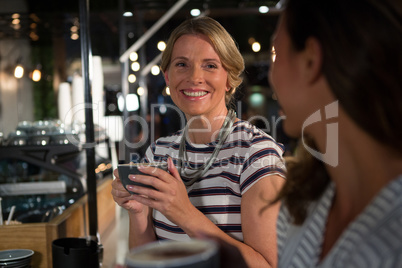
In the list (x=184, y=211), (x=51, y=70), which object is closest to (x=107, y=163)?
(x=184, y=211)

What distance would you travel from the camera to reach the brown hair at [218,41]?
66.6 inches

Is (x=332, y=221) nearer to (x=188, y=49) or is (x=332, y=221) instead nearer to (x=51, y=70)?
(x=188, y=49)

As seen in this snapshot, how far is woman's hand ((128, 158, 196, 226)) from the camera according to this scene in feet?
4.31

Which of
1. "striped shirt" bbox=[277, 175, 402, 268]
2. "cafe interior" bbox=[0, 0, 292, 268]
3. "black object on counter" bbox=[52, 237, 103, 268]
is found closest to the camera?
"striped shirt" bbox=[277, 175, 402, 268]

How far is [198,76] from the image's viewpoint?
170cm

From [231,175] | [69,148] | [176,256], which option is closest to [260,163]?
[231,175]

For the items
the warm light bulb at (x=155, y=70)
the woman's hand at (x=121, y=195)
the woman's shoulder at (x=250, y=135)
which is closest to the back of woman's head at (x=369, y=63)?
the woman's shoulder at (x=250, y=135)

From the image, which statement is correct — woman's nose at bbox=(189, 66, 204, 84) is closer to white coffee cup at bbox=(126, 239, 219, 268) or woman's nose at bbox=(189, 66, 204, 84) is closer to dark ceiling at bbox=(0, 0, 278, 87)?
dark ceiling at bbox=(0, 0, 278, 87)

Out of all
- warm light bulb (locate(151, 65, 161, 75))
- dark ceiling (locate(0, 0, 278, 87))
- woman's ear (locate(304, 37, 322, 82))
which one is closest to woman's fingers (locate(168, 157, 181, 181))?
woman's ear (locate(304, 37, 322, 82))

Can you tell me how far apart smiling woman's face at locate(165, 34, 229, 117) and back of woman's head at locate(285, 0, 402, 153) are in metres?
0.92

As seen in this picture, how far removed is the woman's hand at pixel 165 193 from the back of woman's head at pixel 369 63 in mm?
671

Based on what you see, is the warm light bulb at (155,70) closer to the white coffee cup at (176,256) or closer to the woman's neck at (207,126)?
the woman's neck at (207,126)

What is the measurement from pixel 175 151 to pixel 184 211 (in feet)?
1.55

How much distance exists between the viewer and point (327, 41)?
0.81m
